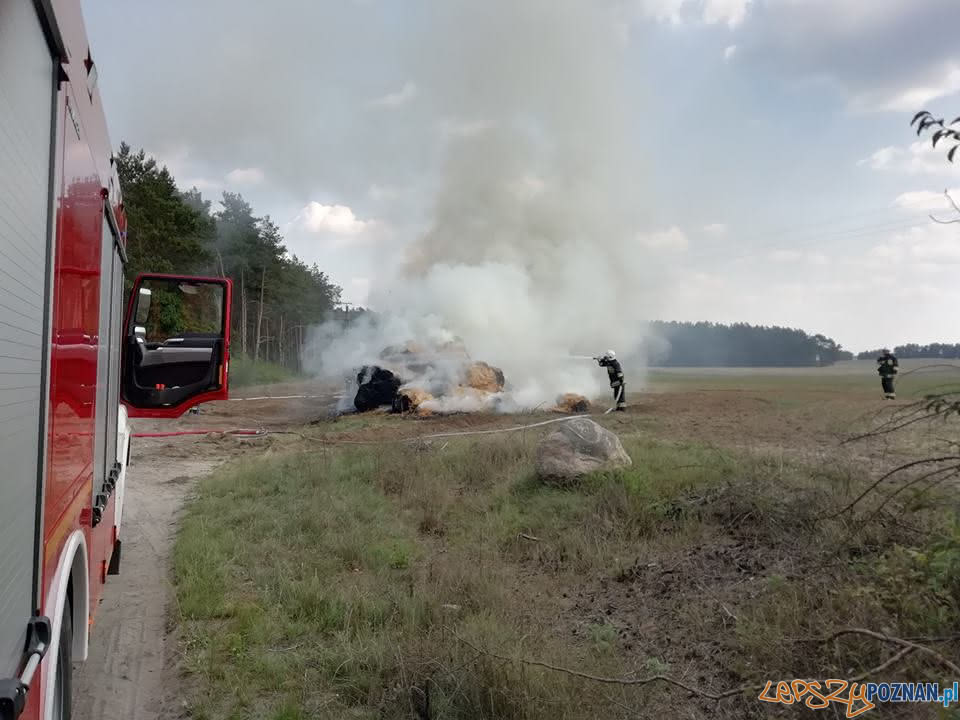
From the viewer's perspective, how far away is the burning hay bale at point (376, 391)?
19812 mm

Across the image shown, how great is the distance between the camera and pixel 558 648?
397cm

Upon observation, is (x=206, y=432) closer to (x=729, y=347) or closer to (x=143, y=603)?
(x=143, y=603)

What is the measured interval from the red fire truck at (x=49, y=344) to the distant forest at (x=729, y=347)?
28.8 metres

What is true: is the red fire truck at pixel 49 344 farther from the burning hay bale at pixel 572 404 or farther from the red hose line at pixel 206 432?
the burning hay bale at pixel 572 404

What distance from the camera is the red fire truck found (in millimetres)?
1719

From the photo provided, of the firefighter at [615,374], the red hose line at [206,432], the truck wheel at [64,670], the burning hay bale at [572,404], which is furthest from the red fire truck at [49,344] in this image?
the burning hay bale at [572,404]

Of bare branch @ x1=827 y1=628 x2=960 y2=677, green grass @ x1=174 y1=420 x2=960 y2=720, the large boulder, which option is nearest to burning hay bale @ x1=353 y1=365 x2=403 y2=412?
green grass @ x1=174 y1=420 x2=960 y2=720

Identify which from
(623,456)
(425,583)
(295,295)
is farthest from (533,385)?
(295,295)

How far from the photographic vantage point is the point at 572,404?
66.1 feet

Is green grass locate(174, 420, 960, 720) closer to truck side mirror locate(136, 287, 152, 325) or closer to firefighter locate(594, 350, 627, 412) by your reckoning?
truck side mirror locate(136, 287, 152, 325)

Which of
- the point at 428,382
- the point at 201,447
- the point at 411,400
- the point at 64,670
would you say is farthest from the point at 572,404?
the point at 64,670

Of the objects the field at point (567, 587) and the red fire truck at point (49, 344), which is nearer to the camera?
the red fire truck at point (49, 344)

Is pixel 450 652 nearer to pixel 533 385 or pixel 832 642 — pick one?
pixel 832 642

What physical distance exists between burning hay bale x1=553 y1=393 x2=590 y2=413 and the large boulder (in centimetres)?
1167
